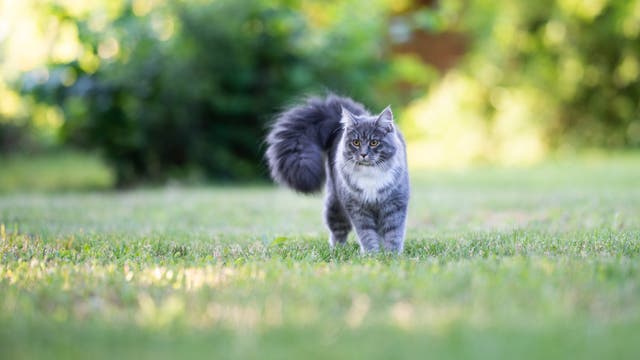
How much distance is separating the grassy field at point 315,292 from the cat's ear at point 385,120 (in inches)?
36.6

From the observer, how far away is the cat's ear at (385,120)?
5.75m

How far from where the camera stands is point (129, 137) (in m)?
13.4

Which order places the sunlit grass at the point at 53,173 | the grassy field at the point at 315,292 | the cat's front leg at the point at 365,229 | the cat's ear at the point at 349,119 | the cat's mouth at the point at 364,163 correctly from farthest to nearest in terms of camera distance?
the sunlit grass at the point at 53,173 < the cat's ear at the point at 349,119 < the cat's mouth at the point at 364,163 < the cat's front leg at the point at 365,229 < the grassy field at the point at 315,292

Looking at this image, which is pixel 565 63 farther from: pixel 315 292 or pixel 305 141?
pixel 315 292

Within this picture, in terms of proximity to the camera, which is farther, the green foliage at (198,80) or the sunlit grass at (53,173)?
the sunlit grass at (53,173)

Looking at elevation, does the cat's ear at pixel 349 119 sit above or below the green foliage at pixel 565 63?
below

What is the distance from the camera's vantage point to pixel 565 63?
21.2 metres

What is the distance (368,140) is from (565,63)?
680 inches

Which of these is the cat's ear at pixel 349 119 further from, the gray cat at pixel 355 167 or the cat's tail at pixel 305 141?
the cat's tail at pixel 305 141

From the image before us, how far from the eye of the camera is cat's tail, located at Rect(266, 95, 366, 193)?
537 cm

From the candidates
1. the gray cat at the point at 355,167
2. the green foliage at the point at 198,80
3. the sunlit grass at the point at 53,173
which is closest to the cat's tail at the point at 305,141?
the gray cat at the point at 355,167

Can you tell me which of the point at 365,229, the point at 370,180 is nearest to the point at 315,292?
the point at 365,229

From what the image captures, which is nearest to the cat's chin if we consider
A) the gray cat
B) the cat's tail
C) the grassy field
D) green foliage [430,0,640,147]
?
the gray cat

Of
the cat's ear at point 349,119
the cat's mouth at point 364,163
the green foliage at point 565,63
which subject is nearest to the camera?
the cat's mouth at point 364,163
